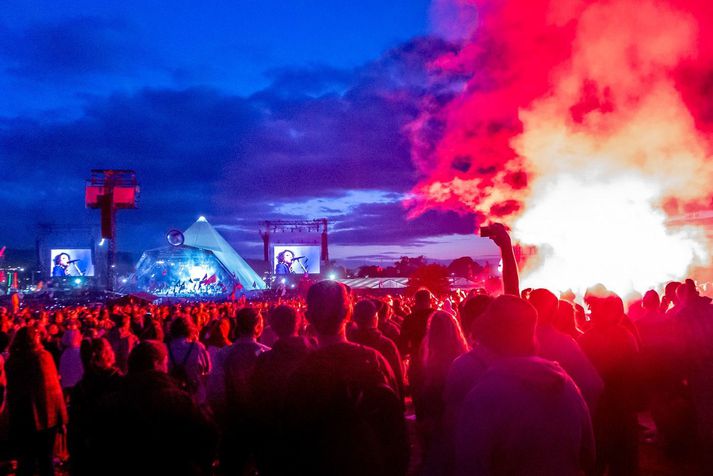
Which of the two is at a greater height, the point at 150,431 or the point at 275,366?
the point at 275,366

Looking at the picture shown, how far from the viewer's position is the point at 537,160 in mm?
16594

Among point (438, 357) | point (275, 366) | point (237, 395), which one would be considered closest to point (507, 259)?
point (438, 357)

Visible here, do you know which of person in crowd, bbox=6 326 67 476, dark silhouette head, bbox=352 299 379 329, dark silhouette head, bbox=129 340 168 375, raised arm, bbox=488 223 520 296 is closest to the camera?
dark silhouette head, bbox=129 340 168 375

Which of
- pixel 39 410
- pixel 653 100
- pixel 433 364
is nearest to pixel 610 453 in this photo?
pixel 433 364

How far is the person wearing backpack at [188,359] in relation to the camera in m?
5.25

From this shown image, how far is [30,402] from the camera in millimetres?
5180

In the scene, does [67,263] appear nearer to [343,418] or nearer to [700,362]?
[700,362]

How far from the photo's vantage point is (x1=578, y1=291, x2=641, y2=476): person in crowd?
180 inches

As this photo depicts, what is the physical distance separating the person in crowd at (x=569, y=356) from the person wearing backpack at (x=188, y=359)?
315 cm

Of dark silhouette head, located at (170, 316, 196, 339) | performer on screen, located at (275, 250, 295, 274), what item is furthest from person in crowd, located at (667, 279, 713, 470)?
performer on screen, located at (275, 250, 295, 274)

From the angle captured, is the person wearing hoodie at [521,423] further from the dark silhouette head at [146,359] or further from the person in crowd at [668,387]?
the person in crowd at [668,387]

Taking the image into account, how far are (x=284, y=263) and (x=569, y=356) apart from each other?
1916 inches

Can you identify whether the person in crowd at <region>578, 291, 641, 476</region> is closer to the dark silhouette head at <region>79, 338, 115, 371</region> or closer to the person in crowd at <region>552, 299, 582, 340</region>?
the person in crowd at <region>552, 299, 582, 340</region>

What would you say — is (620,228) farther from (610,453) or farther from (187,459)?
(187,459)
